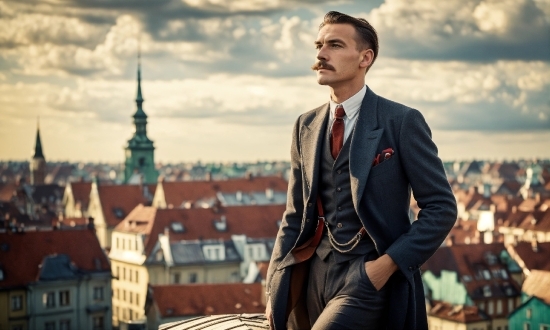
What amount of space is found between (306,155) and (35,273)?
37591mm

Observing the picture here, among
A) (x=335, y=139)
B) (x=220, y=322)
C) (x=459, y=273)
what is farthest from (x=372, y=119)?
(x=459, y=273)

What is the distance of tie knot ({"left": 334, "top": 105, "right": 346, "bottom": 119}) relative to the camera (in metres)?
4.68

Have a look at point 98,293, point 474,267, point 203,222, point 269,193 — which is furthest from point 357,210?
point 269,193

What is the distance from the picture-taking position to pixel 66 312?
39531mm

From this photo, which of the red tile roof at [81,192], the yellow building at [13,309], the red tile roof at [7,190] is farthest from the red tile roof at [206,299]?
the red tile roof at [7,190]

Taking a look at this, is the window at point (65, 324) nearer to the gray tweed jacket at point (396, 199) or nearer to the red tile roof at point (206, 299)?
the red tile roof at point (206, 299)

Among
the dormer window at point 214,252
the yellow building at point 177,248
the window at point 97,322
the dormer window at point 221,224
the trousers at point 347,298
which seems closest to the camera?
the trousers at point 347,298

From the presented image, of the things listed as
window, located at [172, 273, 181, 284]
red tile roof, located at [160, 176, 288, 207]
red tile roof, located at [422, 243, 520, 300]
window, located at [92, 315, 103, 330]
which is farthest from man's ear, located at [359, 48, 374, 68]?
red tile roof, located at [160, 176, 288, 207]

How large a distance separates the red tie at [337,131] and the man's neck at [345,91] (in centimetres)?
5

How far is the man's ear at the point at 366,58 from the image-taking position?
15.1ft

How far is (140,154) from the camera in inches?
3767

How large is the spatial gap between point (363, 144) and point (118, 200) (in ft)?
241

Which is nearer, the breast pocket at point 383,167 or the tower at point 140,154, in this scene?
the breast pocket at point 383,167

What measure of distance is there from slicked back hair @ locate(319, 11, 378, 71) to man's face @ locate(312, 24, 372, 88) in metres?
0.02
